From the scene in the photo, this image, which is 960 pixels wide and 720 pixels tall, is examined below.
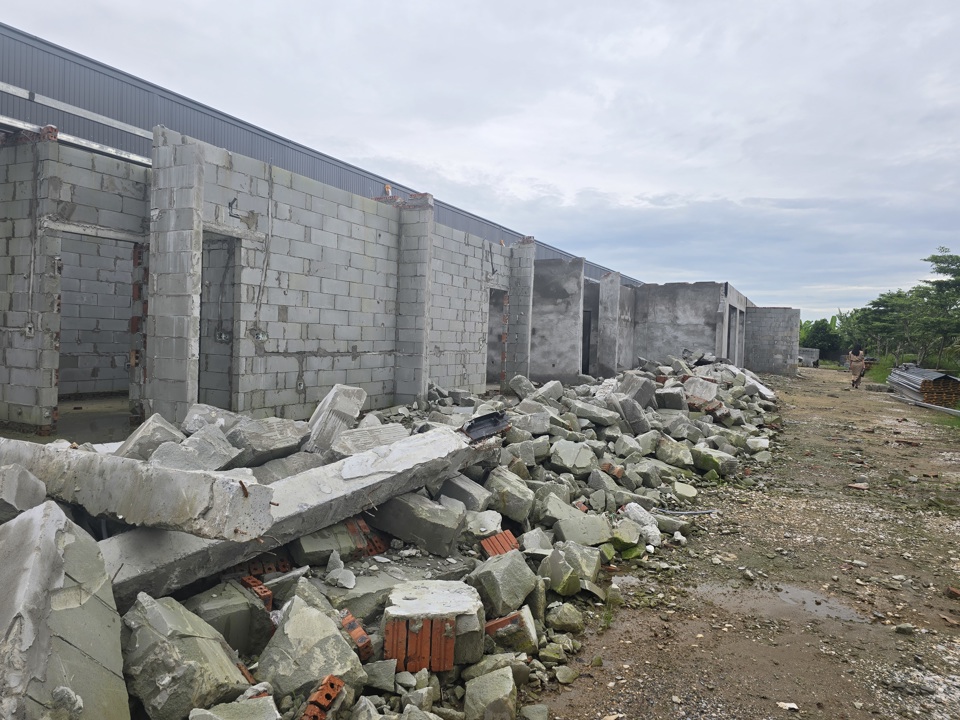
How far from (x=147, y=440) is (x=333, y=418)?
1.46 metres

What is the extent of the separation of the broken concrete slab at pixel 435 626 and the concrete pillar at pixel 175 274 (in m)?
4.49

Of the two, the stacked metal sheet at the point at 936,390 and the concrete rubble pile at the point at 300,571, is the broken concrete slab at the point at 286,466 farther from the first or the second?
the stacked metal sheet at the point at 936,390

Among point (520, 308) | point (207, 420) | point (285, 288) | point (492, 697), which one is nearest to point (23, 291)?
point (285, 288)

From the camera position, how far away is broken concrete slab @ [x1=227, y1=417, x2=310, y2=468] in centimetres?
428

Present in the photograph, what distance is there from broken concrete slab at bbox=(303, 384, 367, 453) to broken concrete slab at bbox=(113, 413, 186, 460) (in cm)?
99

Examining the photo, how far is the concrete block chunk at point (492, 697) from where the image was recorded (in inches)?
111

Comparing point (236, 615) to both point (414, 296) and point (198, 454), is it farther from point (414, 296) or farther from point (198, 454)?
point (414, 296)

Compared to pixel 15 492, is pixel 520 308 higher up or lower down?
higher up

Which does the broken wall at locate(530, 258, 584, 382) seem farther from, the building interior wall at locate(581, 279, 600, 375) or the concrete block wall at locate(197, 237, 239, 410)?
the concrete block wall at locate(197, 237, 239, 410)

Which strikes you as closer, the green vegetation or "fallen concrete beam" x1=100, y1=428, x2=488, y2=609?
"fallen concrete beam" x1=100, y1=428, x2=488, y2=609

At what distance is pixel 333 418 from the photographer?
522 centimetres

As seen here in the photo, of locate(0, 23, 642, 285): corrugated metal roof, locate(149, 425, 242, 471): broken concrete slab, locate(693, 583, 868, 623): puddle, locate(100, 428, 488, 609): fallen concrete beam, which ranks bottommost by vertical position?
locate(693, 583, 868, 623): puddle

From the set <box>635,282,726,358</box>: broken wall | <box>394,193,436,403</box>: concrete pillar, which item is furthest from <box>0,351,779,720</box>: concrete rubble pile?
<box>635,282,726,358</box>: broken wall

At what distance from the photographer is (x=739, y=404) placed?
12.3 m
